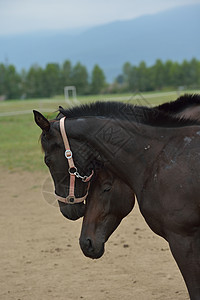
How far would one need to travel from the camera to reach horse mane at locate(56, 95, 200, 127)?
284cm

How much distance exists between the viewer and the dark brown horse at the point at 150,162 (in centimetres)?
259

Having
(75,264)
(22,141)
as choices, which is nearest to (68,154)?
(75,264)

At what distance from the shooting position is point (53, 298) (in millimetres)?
3977

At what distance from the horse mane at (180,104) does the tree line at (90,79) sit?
1012 inches

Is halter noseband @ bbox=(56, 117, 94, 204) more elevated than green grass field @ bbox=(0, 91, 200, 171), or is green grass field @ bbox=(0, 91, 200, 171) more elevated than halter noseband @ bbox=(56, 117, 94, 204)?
halter noseband @ bbox=(56, 117, 94, 204)

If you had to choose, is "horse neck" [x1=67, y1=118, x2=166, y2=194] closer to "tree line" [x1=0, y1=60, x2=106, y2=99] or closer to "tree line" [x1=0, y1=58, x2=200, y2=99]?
"tree line" [x1=0, y1=58, x2=200, y2=99]

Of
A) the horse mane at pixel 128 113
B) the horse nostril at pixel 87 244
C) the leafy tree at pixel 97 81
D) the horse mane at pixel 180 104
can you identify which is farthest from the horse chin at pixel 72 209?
the leafy tree at pixel 97 81

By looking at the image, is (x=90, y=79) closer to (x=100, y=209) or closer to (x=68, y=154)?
(x=100, y=209)

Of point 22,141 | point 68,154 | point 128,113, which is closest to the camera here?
point 68,154

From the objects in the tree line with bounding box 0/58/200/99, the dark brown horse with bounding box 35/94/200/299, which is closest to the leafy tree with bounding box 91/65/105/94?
the tree line with bounding box 0/58/200/99

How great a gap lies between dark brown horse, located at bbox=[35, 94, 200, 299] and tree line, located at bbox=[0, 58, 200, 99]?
2627cm

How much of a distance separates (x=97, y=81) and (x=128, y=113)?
94.0 feet

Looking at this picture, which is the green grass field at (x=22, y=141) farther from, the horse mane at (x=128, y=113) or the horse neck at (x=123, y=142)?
the horse neck at (x=123, y=142)

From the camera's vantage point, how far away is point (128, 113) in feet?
9.70
